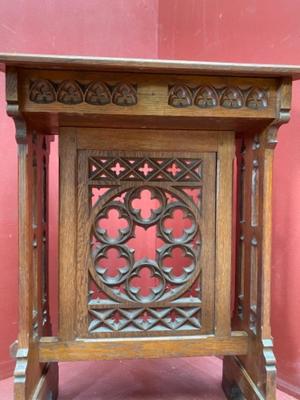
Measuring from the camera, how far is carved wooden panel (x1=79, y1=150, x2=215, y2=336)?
1065 millimetres

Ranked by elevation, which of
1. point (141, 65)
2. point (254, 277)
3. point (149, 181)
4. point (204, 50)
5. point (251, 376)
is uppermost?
point (204, 50)

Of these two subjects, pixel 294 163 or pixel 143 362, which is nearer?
pixel 294 163

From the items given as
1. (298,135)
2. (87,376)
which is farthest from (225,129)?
(87,376)

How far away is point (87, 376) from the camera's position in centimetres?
130

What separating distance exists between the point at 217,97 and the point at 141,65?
0.21m

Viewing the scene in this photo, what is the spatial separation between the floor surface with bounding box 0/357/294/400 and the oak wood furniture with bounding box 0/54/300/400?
105 mm

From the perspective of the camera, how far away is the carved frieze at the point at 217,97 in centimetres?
91

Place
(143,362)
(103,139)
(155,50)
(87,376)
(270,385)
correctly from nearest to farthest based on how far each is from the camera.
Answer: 1. (270,385)
2. (103,139)
3. (87,376)
4. (143,362)
5. (155,50)

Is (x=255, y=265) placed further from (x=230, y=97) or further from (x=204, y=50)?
(x=204, y=50)

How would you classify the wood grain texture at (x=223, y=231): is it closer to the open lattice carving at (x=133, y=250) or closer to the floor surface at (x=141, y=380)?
the open lattice carving at (x=133, y=250)

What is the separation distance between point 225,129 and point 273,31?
0.42m

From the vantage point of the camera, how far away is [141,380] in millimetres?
1277

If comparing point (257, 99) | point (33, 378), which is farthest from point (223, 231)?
point (33, 378)

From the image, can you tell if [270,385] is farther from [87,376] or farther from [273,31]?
[273,31]
